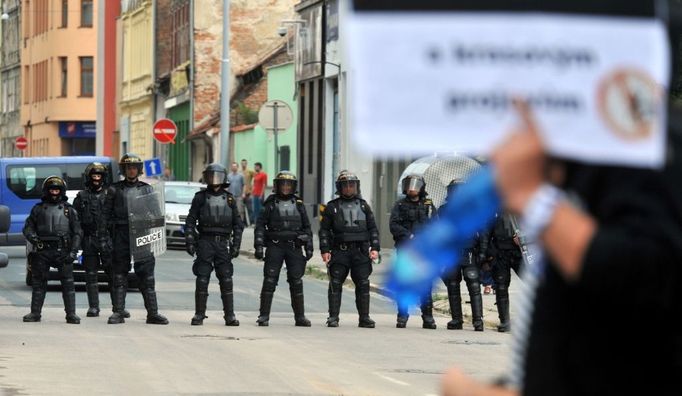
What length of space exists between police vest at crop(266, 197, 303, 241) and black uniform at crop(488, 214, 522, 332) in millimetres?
2146

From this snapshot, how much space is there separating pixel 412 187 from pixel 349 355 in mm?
4516

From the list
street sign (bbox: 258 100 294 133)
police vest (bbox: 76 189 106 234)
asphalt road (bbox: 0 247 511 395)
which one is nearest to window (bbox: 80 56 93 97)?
street sign (bbox: 258 100 294 133)

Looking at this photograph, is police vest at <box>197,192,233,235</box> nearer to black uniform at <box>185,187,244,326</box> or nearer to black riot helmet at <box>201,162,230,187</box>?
black uniform at <box>185,187,244,326</box>

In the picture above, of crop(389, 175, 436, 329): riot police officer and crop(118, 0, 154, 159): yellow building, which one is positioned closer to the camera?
crop(389, 175, 436, 329): riot police officer

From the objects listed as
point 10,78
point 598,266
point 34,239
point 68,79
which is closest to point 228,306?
point 34,239

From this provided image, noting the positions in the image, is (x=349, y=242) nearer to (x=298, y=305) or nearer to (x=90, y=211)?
(x=298, y=305)

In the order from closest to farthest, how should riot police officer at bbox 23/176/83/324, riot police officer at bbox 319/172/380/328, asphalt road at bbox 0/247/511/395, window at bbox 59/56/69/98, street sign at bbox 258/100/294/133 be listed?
1. asphalt road at bbox 0/247/511/395
2. riot police officer at bbox 23/176/83/324
3. riot police officer at bbox 319/172/380/328
4. street sign at bbox 258/100/294/133
5. window at bbox 59/56/69/98

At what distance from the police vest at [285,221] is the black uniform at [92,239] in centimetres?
181

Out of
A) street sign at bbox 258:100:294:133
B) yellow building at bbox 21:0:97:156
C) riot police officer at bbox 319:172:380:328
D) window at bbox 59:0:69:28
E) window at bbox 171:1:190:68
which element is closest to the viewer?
riot police officer at bbox 319:172:380:328

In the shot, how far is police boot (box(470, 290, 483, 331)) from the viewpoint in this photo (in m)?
19.7

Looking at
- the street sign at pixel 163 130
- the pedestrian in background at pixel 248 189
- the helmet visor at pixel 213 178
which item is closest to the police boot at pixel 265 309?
the helmet visor at pixel 213 178

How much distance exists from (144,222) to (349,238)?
2241 millimetres

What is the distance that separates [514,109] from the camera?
8.75 ft

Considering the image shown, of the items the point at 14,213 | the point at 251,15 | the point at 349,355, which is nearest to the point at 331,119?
the point at 14,213
